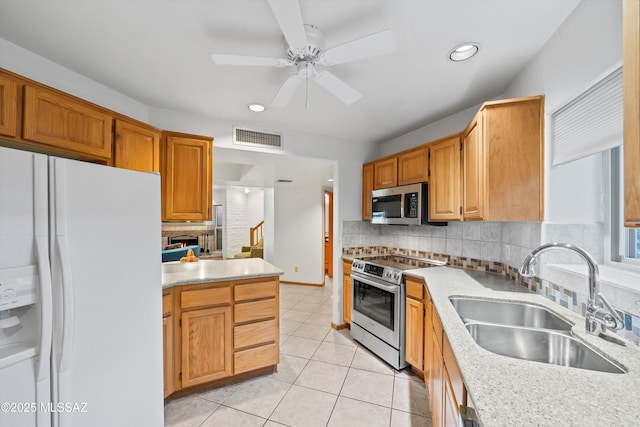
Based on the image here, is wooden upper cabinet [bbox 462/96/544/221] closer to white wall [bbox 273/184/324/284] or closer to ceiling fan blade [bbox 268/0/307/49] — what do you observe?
ceiling fan blade [bbox 268/0/307/49]

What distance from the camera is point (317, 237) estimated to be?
536 centimetres

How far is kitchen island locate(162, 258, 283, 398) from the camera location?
75.9 inches

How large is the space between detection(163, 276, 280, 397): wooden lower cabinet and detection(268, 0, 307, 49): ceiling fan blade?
176 centimetres

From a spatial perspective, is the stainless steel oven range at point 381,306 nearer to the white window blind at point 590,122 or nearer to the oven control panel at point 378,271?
the oven control panel at point 378,271

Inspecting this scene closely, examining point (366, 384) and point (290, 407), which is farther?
point (366, 384)

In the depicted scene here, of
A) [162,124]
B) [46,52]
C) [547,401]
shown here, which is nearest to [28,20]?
[46,52]

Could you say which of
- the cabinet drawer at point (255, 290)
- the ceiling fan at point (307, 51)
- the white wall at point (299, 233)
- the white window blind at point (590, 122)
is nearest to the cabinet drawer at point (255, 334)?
the cabinet drawer at point (255, 290)

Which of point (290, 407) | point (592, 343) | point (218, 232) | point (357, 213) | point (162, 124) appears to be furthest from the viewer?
point (218, 232)

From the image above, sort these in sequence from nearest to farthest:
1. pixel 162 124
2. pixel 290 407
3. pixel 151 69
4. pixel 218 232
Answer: pixel 151 69 → pixel 290 407 → pixel 162 124 → pixel 218 232

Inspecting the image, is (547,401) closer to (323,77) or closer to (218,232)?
(323,77)

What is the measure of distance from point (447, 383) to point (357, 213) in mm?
2346

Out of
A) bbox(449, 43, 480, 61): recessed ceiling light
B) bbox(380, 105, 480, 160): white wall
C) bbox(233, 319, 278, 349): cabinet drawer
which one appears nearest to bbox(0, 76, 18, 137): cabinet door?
bbox(233, 319, 278, 349): cabinet drawer

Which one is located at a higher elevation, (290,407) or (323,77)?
(323,77)

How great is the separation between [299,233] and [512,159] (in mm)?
4273
